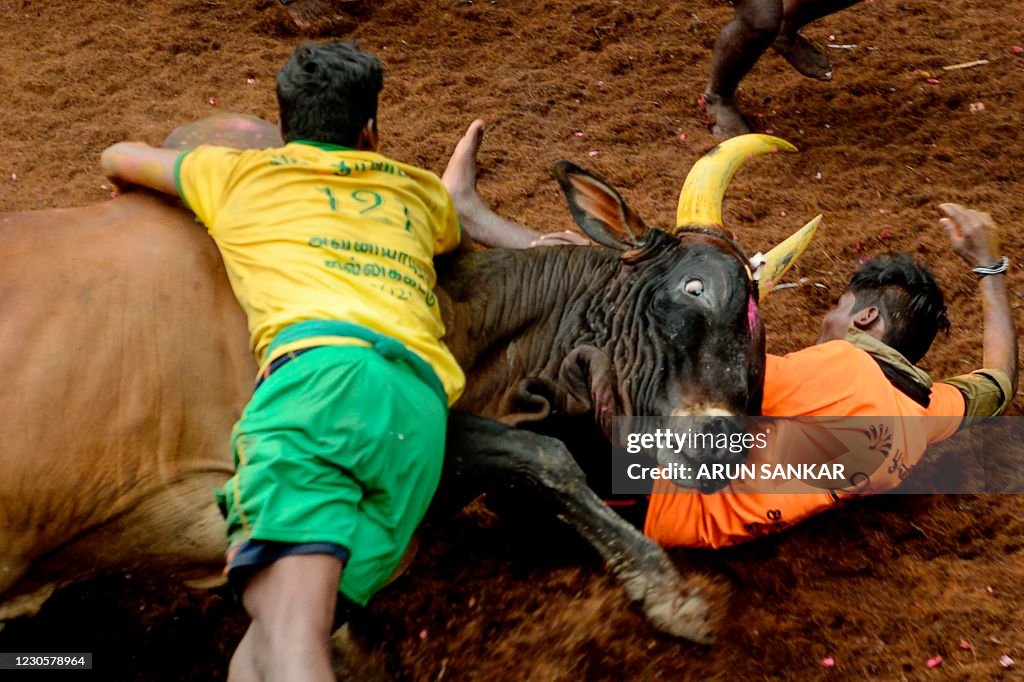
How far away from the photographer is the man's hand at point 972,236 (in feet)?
15.9

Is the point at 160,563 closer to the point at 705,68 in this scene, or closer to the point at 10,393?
the point at 10,393

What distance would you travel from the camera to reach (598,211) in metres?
4.02

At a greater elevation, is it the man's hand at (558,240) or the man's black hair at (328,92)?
the man's black hair at (328,92)

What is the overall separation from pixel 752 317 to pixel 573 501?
822 mm

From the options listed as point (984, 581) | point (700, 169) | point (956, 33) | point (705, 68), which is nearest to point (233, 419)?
point (700, 169)

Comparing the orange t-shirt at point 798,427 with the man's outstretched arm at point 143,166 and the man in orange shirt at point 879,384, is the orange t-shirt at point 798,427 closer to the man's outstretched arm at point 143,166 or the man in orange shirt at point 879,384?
the man in orange shirt at point 879,384

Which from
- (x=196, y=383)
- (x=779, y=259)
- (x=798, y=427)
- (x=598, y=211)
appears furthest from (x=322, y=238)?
(x=798, y=427)

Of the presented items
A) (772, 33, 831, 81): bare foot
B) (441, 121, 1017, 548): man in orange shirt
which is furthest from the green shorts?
(772, 33, 831, 81): bare foot

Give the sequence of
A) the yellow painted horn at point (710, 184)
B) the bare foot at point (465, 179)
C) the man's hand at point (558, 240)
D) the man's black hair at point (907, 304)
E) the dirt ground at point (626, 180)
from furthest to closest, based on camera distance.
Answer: the man's black hair at point (907, 304) < the bare foot at point (465, 179) < the man's hand at point (558, 240) < the yellow painted horn at point (710, 184) < the dirt ground at point (626, 180)

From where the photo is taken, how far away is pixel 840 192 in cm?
605

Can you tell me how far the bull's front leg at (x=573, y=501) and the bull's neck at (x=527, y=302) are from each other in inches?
15.6

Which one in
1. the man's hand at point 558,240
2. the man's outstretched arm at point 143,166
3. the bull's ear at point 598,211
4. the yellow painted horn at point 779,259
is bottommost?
the man's hand at point 558,240

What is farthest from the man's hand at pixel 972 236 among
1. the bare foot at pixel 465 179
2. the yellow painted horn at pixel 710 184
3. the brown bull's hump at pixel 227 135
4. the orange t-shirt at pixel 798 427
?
the brown bull's hump at pixel 227 135

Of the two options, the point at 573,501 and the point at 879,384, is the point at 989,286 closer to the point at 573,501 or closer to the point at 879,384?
the point at 879,384
